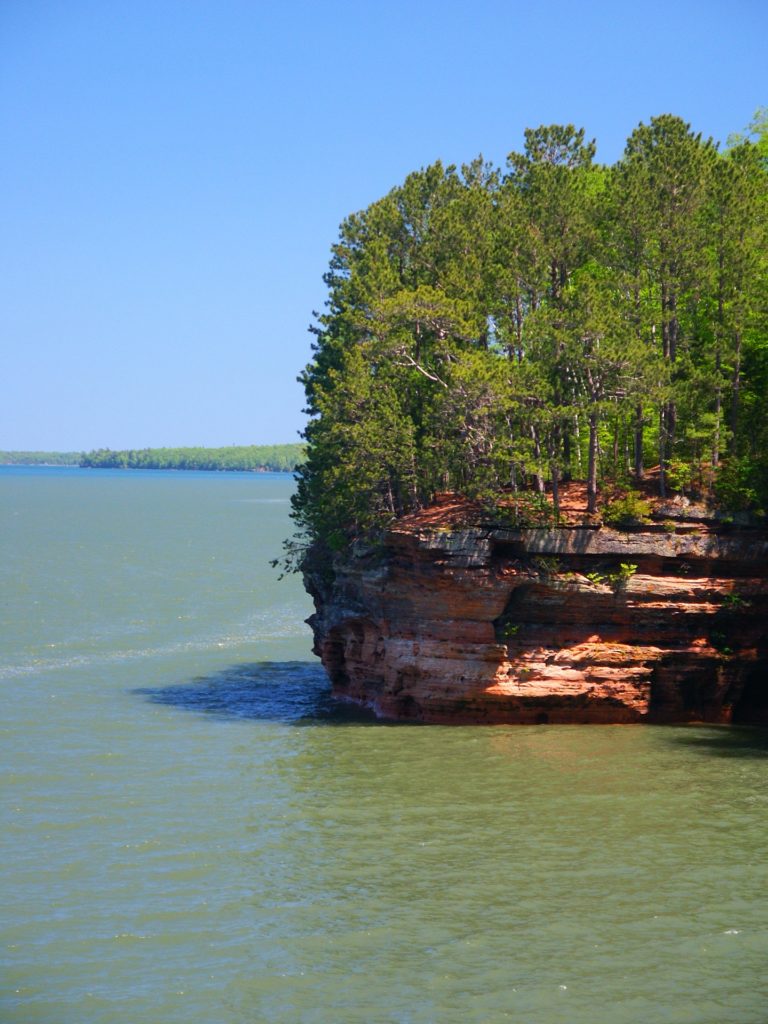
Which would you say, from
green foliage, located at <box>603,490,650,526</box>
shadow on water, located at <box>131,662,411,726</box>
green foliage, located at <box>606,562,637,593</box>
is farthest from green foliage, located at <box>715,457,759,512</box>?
shadow on water, located at <box>131,662,411,726</box>

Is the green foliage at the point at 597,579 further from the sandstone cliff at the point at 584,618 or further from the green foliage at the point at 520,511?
the green foliage at the point at 520,511

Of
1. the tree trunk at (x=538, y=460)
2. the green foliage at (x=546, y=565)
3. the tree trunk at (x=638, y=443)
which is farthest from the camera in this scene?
the tree trunk at (x=638, y=443)

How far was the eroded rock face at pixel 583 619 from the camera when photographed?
37.7 m

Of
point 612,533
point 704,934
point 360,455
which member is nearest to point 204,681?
point 360,455

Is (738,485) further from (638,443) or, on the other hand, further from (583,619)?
(583,619)

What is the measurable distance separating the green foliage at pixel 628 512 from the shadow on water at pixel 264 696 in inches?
407

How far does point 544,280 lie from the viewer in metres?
41.7

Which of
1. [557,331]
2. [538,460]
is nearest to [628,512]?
[538,460]

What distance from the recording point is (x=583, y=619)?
125ft

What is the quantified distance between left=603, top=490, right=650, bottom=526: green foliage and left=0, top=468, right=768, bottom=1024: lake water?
6552 millimetres

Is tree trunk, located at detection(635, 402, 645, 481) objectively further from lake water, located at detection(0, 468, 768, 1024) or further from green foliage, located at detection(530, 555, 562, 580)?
lake water, located at detection(0, 468, 768, 1024)

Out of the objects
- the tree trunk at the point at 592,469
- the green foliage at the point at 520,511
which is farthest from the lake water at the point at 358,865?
the tree trunk at the point at 592,469

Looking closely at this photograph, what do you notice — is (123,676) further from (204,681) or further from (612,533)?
(612,533)

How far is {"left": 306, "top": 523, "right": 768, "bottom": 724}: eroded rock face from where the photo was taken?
3769 centimetres
